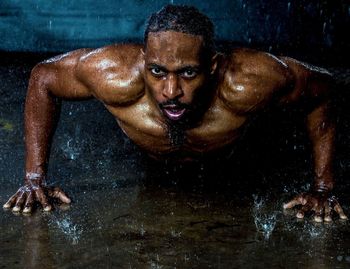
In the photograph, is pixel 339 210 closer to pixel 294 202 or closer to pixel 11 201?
pixel 294 202

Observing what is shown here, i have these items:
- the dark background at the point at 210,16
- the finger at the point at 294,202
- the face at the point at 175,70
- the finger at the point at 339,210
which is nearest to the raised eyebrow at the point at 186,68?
the face at the point at 175,70

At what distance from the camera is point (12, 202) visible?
4.25 meters

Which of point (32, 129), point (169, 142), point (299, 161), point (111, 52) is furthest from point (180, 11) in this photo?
point (299, 161)

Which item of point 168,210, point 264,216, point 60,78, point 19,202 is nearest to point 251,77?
point 264,216

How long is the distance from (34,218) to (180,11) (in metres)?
1.39

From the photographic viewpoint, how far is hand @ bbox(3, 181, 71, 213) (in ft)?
13.8

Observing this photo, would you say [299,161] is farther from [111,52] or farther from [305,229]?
[111,52]

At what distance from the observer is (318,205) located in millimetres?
4285

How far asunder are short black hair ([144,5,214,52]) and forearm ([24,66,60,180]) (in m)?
0.82

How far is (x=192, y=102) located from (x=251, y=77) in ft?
1.48

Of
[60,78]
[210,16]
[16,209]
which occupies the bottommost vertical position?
[16,209]

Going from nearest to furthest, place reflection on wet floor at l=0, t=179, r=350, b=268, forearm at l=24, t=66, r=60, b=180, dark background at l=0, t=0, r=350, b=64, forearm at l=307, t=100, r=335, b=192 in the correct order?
reflection on wet floor at l=0, t=179, r=350, b=268, forearm at l=24, t=66, r=60, b=180, forearm at l=307, t=100, r=335, b=192, dark background at l=0, t=0, r=350, b=64

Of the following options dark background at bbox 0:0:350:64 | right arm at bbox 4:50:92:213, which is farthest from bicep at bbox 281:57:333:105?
dark background at bbox 0:0:350:64

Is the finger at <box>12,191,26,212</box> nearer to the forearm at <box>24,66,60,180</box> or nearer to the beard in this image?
the forearm at <box>24,66,60,180</box>
